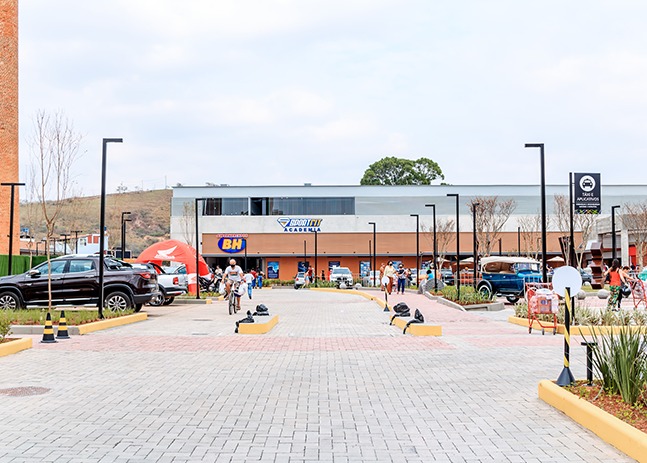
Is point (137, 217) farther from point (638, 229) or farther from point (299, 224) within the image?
point (638, 229)

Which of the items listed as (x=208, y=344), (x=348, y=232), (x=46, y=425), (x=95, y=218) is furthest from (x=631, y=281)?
(x=95, y=218)

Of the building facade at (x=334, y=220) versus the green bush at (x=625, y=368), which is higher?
the building facade at (x=334, y=220)

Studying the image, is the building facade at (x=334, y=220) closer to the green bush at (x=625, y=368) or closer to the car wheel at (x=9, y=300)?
the car wheel at (x=9, y=300)

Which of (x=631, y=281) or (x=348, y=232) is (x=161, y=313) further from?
(x=348, y=232)

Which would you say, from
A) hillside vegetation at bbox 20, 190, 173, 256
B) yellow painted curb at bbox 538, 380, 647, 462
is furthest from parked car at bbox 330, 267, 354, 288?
hillside vegetation at bbox 20, 190, 173, 256

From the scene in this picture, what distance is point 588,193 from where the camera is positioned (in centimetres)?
3972

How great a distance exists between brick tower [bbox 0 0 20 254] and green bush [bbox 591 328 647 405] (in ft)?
137

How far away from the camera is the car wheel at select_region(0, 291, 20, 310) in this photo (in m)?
22.1

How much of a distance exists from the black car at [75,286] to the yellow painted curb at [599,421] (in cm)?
1597

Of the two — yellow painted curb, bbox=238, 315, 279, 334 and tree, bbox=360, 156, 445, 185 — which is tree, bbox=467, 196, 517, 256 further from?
yellow painted curb, bbox=238, 315, 279, 334

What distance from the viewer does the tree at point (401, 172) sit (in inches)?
4363

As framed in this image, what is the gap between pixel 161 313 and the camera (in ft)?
85.5

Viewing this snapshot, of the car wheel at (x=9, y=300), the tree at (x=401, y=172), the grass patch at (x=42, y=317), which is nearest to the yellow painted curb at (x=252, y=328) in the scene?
the grass patch at (x=42, y=317)

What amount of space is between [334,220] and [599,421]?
7284 centimetres
